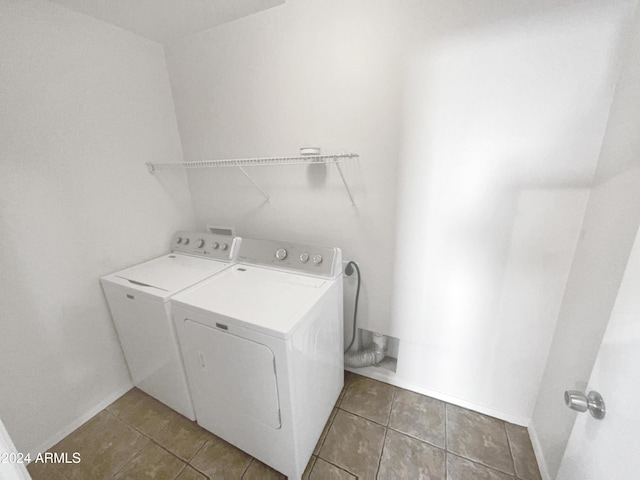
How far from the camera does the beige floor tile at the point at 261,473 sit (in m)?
1.34

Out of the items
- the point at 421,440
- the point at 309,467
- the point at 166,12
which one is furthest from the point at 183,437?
the point at 166,12

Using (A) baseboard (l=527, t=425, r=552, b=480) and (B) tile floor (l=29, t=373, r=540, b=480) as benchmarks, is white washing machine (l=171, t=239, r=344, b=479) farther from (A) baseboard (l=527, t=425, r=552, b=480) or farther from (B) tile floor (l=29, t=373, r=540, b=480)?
(A) baseboard (l=527, t=425, r=552, b=480)

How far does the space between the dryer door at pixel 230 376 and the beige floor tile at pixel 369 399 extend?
0.74 metres

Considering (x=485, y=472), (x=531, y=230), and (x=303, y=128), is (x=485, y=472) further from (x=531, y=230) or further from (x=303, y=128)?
(x=303, y=128)

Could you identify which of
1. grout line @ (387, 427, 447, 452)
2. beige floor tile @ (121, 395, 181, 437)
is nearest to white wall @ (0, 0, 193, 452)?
beige floor tile @ (121, 395, 181, 437)

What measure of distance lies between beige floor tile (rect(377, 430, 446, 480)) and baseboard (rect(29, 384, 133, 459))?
6.27 ft

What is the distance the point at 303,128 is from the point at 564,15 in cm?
132

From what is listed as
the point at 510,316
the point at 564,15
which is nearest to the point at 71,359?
the point at 510,316

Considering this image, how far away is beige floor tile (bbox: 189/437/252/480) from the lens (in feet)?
4.45

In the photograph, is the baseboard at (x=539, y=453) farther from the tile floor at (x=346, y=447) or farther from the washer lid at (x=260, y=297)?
the washer lid at (x=260, y=297)

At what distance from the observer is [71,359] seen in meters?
1.59

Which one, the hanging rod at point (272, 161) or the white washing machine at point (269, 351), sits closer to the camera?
the white washing machine at point (269, 351)

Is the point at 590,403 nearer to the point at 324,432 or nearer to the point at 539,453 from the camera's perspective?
the point at 539,453

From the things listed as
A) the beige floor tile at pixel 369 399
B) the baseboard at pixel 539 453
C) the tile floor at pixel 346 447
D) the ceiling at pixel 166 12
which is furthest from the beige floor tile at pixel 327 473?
the ceiling at pixel 166 12
